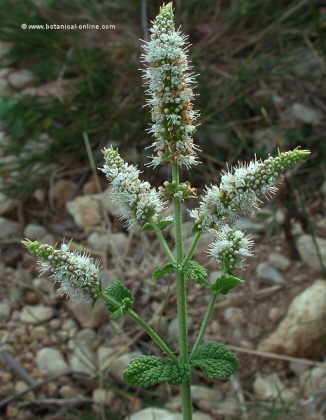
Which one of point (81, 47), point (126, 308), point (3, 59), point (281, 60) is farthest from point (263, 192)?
point (3, 59)

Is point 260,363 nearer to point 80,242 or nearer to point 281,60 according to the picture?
point 80,242

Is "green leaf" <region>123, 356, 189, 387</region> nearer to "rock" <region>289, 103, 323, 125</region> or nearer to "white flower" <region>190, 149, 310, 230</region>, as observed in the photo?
"white flower" <region>190, 149, 310, 230</region>

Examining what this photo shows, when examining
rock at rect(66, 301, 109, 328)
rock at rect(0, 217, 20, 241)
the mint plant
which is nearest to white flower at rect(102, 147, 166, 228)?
the mint plant

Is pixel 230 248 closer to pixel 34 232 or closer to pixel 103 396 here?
pixel 103 396

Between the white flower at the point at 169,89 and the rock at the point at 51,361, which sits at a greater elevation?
the white flower at the point at 169,89

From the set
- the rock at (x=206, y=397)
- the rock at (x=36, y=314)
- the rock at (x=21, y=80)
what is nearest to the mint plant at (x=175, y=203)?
the rock at (x=206, y=397)

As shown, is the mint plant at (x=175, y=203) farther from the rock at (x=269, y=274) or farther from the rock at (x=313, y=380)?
the rock at (x=269, y=274)

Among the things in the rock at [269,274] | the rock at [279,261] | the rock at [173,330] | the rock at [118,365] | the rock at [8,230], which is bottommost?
the rock at [118,365]
